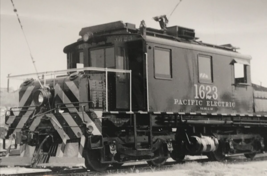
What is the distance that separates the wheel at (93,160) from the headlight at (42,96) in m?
1.58

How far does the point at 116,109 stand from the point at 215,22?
487 cm

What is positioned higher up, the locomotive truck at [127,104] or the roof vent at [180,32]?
the roof vent at [180,32]

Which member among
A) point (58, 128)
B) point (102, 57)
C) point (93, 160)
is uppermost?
point (102, 57)

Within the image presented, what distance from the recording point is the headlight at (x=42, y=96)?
984cm

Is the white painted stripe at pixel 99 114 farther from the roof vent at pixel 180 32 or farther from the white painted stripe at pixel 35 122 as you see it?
the roof vent at pixel 180 32

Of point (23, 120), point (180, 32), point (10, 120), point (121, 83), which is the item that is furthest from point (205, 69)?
point (10, 120)

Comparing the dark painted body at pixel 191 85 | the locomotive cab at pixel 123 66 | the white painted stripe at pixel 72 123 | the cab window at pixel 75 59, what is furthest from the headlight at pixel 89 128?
the cab window at pixel 75 59

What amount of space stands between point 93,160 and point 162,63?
3.27m

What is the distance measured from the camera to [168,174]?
8953 mm

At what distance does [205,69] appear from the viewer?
496 inches

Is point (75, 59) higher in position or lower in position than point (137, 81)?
higher

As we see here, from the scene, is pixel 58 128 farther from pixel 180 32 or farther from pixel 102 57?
pixel 180 32

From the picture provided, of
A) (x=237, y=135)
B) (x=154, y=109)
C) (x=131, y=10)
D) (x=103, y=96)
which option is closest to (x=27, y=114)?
(x=103, y=96)

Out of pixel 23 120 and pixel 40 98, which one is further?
pixel 23 120
